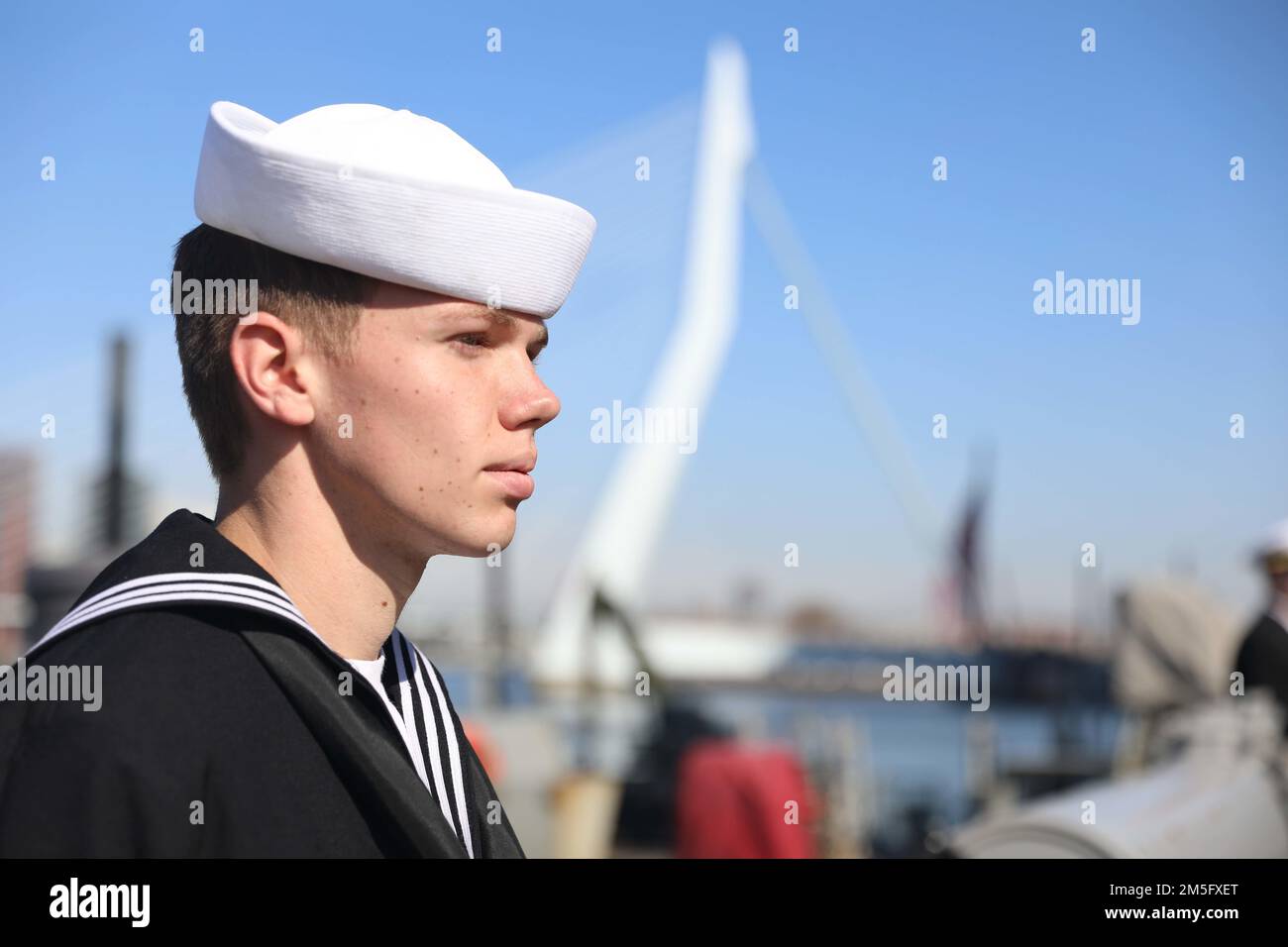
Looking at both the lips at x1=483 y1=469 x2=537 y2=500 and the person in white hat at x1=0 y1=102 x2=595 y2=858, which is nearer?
the person in white hat at x1=0 y1=102 x2=595 y2=858

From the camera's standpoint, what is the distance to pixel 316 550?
1.88 m

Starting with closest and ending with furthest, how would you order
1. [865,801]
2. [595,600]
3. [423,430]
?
[423,430] → [865,801] → [595,600]

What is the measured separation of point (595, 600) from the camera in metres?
18.2

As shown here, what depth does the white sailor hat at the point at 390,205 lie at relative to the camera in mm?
1832

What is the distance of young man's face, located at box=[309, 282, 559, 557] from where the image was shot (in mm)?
1817

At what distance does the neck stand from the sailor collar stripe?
6 centimetres

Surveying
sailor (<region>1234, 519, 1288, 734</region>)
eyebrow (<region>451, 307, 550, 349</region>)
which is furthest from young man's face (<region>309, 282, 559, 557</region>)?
sailor (<region>1234, 519, 1288, 734</region>)

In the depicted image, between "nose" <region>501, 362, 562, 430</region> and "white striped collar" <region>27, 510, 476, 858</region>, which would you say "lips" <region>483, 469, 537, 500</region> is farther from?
"white striped collar" <region>27, 510, 476, 858</region>

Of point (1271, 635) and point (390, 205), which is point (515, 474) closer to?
point (390, 205)

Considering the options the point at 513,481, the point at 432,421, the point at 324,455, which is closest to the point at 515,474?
the point at 513,481
